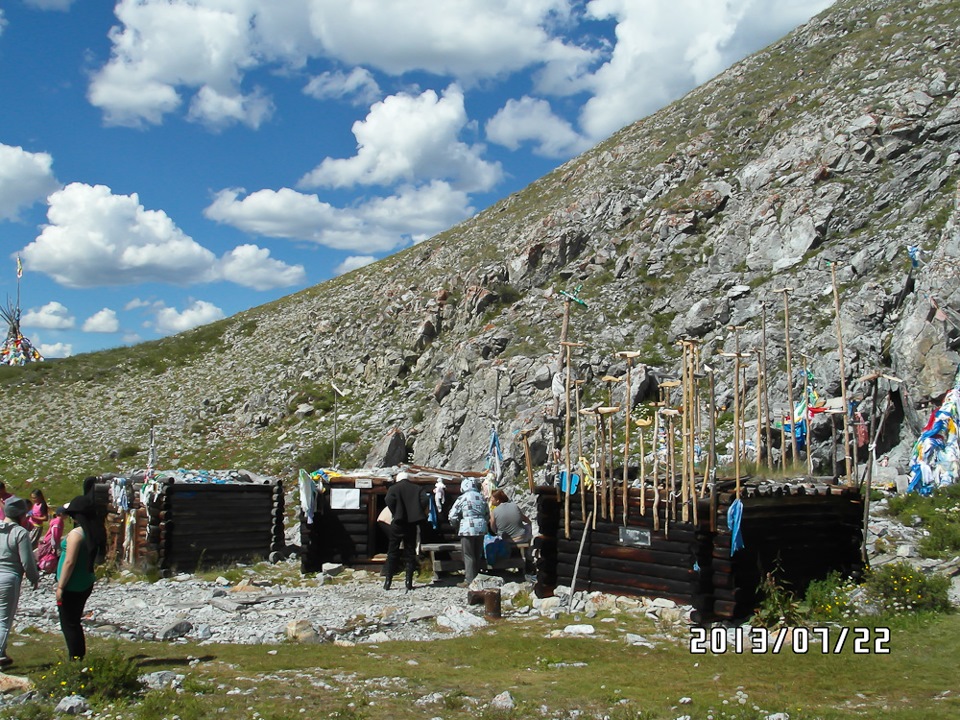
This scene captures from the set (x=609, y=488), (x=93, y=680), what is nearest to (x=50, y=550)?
(x=93, y=680)

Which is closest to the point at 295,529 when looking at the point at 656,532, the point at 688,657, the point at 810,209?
the point at 656,532

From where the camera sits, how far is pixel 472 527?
15227mm

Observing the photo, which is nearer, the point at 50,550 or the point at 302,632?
the point at 302,632

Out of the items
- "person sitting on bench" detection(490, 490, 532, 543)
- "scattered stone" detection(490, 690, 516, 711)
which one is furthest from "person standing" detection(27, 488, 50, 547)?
"scattered stone" detection(490, 690, 516, 711)

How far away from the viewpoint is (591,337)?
34.2 m

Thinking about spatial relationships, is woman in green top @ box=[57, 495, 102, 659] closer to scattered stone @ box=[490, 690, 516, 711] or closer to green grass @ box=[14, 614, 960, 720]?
green grass @ box=[14, 614, 960, 720]

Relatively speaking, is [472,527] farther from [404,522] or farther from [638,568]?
[638,568]

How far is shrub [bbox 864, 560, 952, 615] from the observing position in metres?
11.4

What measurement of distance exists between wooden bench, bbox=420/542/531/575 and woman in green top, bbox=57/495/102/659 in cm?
828

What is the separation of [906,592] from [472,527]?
7.33 meters

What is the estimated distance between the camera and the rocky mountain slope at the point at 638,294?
28188 mm

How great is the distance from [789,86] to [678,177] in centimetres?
966

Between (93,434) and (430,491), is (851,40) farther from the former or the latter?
(93,434)
